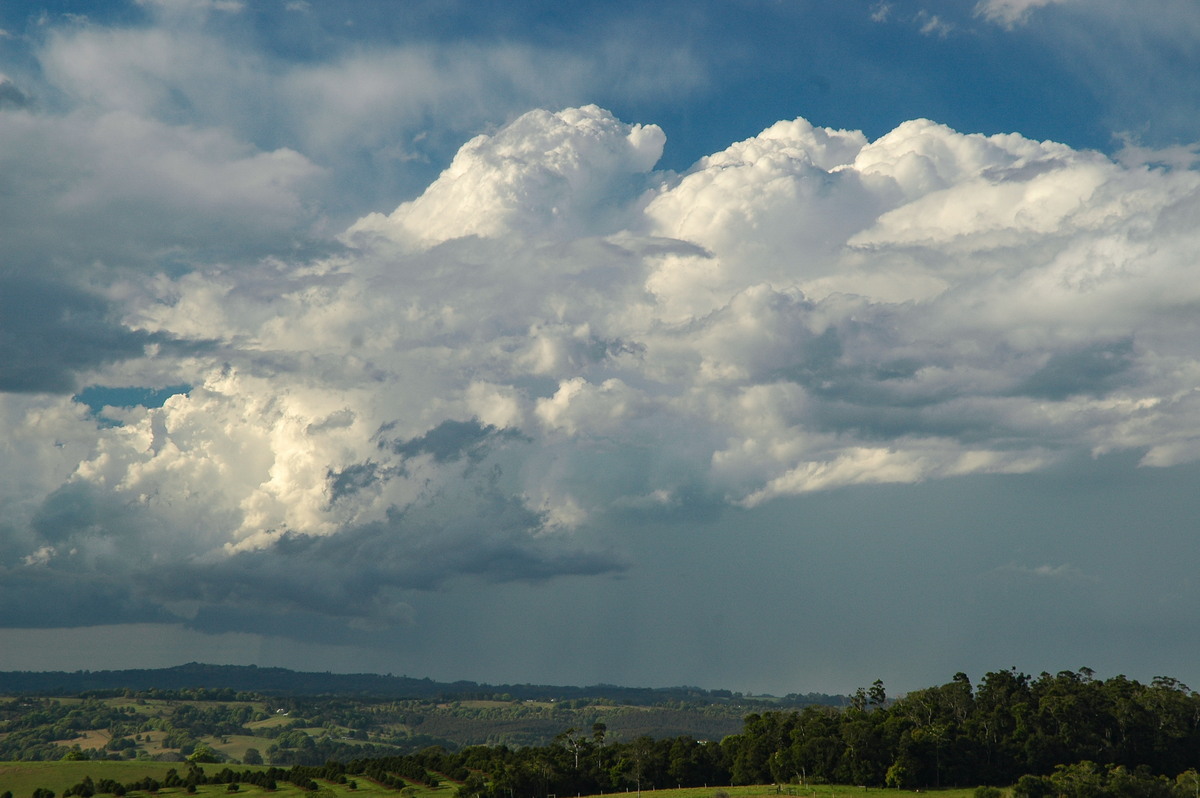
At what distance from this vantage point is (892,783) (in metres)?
186

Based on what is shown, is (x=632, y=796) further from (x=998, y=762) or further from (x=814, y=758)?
(x=998, y=762)

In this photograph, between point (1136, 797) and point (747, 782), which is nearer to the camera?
point (1136, 797)

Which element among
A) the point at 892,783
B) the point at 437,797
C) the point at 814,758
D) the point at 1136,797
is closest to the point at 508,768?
the point at 437,797

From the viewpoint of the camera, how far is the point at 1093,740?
199m

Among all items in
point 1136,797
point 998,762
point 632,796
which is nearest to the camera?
point 1136,797

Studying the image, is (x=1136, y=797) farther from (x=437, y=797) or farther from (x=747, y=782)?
(x=437, y=797)

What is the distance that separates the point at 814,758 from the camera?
628 ft

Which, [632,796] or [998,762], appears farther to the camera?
[998,762]

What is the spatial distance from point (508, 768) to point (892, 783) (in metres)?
70.5

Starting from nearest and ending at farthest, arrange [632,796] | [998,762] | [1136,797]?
[1136,797], [632,796], [998,762]

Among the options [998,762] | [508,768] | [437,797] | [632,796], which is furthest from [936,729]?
[437,797]

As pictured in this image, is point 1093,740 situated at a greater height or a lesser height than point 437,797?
greater

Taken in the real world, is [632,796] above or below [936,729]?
below

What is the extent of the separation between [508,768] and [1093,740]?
112 meters
